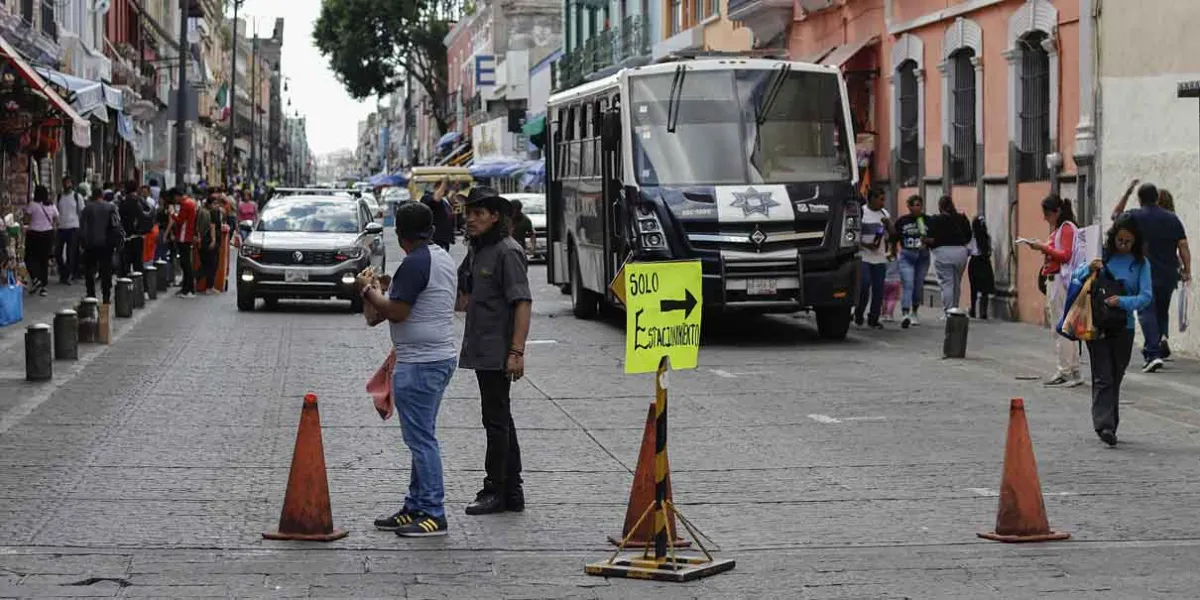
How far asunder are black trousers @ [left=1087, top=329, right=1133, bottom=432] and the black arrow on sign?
4.91m

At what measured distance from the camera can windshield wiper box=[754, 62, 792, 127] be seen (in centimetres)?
2148

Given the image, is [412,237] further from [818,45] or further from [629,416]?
[818,45]

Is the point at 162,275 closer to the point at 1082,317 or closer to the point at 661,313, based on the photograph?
the point at 1082,317

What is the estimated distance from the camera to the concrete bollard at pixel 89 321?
2078 centimetres

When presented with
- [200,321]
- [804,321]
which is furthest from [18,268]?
[804,321]

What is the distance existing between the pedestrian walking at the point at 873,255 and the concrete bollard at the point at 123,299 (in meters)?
9.31

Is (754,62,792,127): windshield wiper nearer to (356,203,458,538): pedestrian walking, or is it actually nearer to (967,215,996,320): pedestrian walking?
(967,215,996,320): pedestrian walking

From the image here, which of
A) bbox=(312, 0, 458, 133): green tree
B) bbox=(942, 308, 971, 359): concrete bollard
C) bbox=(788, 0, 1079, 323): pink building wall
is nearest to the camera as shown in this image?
bbox=(942, 308, 971, 359): concrete bollard

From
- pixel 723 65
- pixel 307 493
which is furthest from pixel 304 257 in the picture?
pixel 307 493

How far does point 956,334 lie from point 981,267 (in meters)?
5.86

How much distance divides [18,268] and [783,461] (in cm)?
1721

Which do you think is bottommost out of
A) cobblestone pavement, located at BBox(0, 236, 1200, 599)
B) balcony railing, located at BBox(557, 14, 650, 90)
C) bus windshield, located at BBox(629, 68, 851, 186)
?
cobblestone pavement, located at BBox(0, 236, 1200, 599)

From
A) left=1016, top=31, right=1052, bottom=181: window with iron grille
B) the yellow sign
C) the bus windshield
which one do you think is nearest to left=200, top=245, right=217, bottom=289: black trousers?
the bus windshield

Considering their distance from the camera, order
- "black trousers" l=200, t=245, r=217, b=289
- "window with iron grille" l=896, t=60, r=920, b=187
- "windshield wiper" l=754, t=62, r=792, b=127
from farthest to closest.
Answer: "black trousers" l=200, t=245, r=217, b=289, "window with iron grille" l=896, t=60, r=920, b=187, "windshield wiper" l=754, t=62, r=792, b=127
